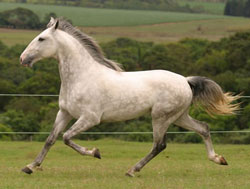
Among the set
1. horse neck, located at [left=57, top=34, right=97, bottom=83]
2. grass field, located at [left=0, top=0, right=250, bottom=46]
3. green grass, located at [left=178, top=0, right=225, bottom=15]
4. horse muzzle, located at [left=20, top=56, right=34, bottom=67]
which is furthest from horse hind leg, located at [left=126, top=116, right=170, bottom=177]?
green grass, located at [left=178, top=0, right=225, bottom=15]

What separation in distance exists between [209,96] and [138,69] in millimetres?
35835

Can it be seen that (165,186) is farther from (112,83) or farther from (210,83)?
(210,83)

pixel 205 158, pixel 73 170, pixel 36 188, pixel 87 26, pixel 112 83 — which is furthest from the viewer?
pixel 87 26

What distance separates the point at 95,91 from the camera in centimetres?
926

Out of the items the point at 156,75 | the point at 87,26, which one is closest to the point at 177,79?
the point at 156,75

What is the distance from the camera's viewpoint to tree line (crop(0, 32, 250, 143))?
86.4 feet

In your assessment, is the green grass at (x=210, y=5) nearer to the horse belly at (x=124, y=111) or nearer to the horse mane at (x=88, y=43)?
the horse mane at (x=88, y=43)

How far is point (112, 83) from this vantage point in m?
9.33

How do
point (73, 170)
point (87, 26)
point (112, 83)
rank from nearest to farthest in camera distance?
point (112, 83) < point (73, 170) < point (87, 26)

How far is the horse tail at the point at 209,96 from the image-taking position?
10.1 meters

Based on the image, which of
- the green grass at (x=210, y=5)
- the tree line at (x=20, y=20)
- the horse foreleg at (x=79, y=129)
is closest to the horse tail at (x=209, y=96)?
the horse foreleg at (x=79, y=129)

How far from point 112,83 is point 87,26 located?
70.4 metres

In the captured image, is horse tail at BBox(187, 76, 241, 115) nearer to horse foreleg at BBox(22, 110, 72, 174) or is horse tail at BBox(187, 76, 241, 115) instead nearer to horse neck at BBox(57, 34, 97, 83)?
horse neck at BBox(57, 34, 97, 83)

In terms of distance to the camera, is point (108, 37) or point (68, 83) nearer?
point (68, 83)
